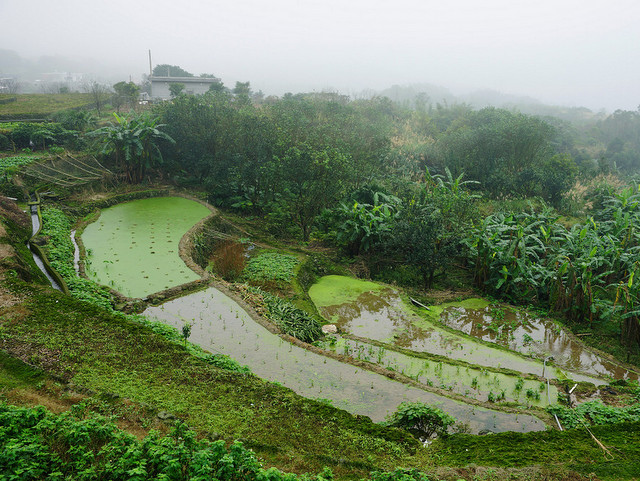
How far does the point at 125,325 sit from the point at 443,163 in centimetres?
1888

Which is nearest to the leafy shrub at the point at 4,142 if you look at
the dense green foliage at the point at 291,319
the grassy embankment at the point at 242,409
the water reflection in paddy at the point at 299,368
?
the grassy embankment at the point at 242,409

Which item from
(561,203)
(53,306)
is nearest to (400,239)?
(53,306)

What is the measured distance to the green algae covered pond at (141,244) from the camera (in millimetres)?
10828

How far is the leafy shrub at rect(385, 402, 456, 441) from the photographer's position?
6247 millimetres

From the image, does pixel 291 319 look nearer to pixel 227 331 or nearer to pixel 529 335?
pixel 227 331

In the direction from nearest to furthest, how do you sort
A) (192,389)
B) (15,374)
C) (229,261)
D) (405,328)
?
(15,374) → (192,389) → (405,328) → (229,261)

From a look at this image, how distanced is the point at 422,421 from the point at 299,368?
2.43 m

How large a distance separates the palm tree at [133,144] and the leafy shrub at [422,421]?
1482cm

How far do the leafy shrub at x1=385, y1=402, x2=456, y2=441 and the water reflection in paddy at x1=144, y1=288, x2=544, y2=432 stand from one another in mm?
401

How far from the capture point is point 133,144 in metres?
17.9

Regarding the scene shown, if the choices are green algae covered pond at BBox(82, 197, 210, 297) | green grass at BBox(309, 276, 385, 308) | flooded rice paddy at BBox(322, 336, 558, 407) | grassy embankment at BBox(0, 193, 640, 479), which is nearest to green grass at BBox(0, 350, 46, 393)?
grassy embankment at BBox(0, 193, 640, 479)

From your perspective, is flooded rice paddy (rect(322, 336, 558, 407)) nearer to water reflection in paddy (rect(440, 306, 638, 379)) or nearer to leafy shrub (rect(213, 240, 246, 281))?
water reflection in paddy (rect(440, 306, 638, 379))

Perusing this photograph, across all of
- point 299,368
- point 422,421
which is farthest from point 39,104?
point 422,421

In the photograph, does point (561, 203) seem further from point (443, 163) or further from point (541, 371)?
point (541, 371)
